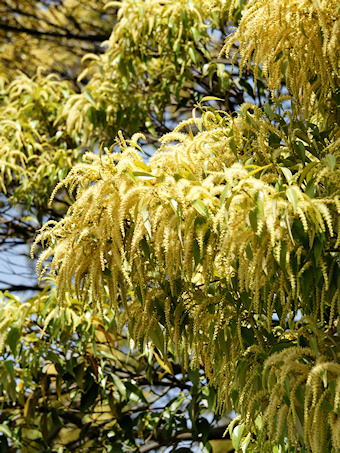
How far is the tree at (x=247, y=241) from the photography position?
1.08 metres

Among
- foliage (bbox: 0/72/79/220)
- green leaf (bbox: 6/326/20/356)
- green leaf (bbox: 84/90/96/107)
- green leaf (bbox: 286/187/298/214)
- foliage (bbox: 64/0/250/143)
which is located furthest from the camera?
foliage (bbox: 0/72/79/220)

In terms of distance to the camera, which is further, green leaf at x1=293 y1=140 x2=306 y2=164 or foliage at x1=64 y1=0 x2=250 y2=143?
foliage at x1=64 y1=0 x2=250 y2=143

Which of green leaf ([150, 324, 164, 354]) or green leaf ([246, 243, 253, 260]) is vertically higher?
green leaf ([246, 243, 253, 260])

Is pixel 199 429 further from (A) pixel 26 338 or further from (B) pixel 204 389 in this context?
(A) pixel 26 338

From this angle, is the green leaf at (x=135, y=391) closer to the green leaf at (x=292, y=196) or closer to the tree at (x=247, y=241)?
the tree at (x=247, y=241)

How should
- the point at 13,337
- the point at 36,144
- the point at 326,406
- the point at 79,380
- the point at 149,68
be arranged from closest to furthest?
the point at 326,406, the point at 13,337, the point at 79,380, the point at 149,68, the point at 36,144

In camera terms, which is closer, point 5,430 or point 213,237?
point 213,237

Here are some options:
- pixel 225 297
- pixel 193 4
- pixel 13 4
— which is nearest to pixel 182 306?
pixel 225 297

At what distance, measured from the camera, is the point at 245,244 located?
42.2 inches

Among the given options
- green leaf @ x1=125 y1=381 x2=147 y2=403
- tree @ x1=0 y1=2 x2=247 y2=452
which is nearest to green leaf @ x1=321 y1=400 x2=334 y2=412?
tree @ x1=0 y1=2 x2=247 y2=452

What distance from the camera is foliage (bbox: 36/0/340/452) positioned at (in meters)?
1.07

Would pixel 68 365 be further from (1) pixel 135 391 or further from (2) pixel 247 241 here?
(2) pixel 247 241

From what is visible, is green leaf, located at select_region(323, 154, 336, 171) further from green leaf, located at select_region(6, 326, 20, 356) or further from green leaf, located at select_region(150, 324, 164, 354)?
green leaf, located at select_region(6, 326, 20, 356)

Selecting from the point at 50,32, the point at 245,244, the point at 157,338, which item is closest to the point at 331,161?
the point at 245,244
